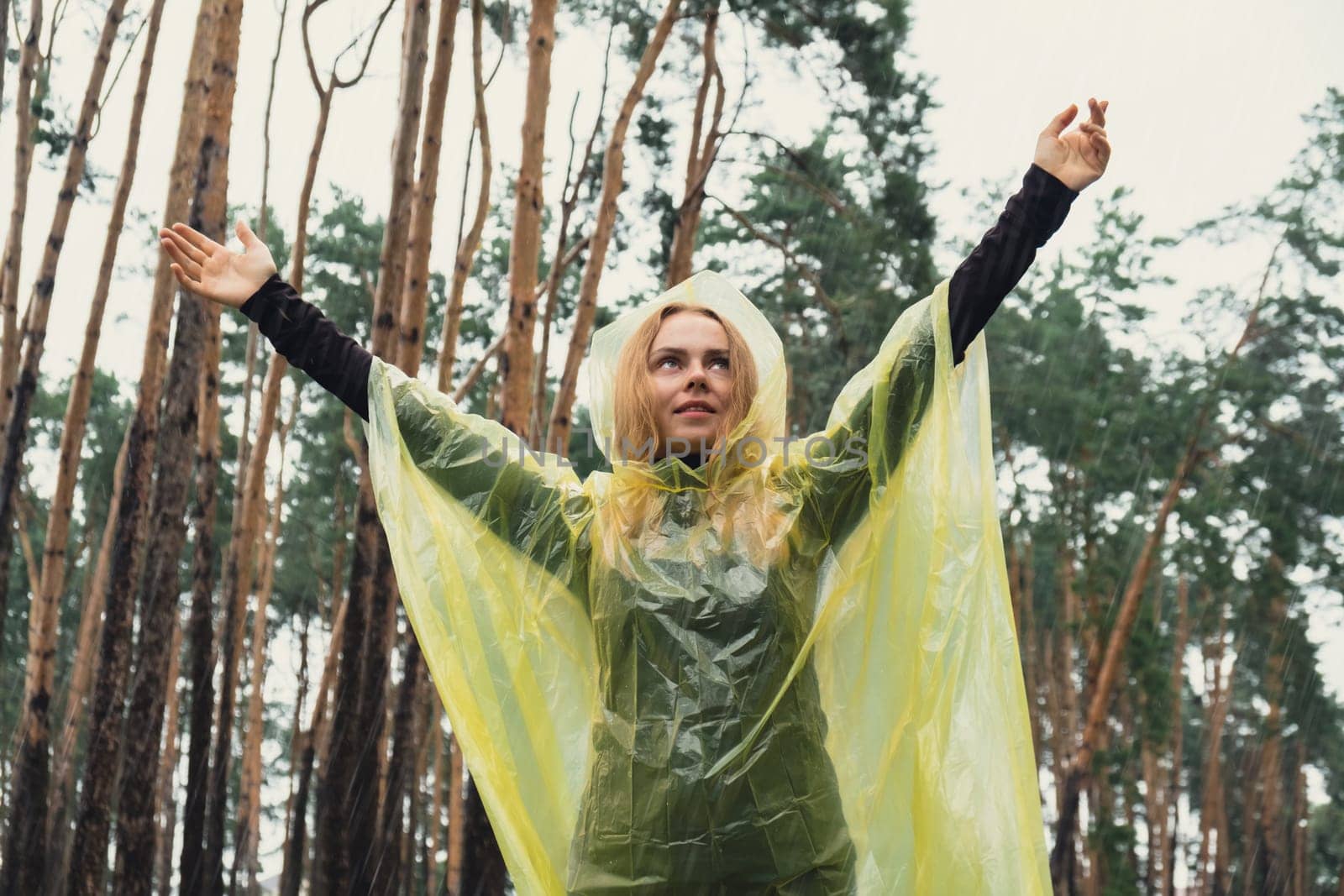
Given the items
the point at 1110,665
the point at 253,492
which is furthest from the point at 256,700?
the point at 1110,665

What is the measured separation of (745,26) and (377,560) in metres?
7.92

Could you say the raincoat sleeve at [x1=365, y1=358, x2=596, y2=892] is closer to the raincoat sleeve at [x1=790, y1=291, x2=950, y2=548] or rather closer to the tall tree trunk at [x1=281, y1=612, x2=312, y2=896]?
the raincoat sleeve at [x1=790, y1=291, x2=950, y2=548]

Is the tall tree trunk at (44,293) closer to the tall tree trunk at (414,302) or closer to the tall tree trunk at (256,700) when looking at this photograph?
the tall tree trunk at (414,302)

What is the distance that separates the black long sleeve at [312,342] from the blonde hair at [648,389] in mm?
558

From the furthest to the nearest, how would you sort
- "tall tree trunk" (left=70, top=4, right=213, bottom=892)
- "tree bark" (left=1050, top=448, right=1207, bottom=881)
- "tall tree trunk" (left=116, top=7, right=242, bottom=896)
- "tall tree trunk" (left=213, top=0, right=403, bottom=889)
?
"tree bark" (left=1050, top=448, right=1207, bottom=881) < "tall tree trunk" (left=213, top=0, right=403, bottom=889) < "tall tree trunk" (left=70, top=4, right=213, bottom=892) < "tall tree trunk" (left=116, top=7, right=242, bottom=896)

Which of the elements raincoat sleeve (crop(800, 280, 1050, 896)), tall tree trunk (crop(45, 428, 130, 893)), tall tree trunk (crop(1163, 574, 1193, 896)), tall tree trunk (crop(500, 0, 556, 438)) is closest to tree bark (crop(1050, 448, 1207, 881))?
tall tree trunk (crop(1163, 574, 1193, 896))

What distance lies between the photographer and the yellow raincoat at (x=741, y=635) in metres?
2.25

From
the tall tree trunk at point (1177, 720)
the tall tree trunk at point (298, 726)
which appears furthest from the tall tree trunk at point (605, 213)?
the tall tree trunk at point (1177, 720)

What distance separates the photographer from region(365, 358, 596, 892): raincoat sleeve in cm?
261

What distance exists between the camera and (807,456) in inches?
98.0

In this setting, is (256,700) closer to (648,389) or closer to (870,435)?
(648,389)

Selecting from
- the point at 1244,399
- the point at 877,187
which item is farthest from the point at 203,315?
the point at 1244,399

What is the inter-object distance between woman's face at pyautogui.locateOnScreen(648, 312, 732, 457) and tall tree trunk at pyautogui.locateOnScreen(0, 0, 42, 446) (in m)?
11.8

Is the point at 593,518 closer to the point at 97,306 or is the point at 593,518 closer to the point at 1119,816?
the point at 97,306
